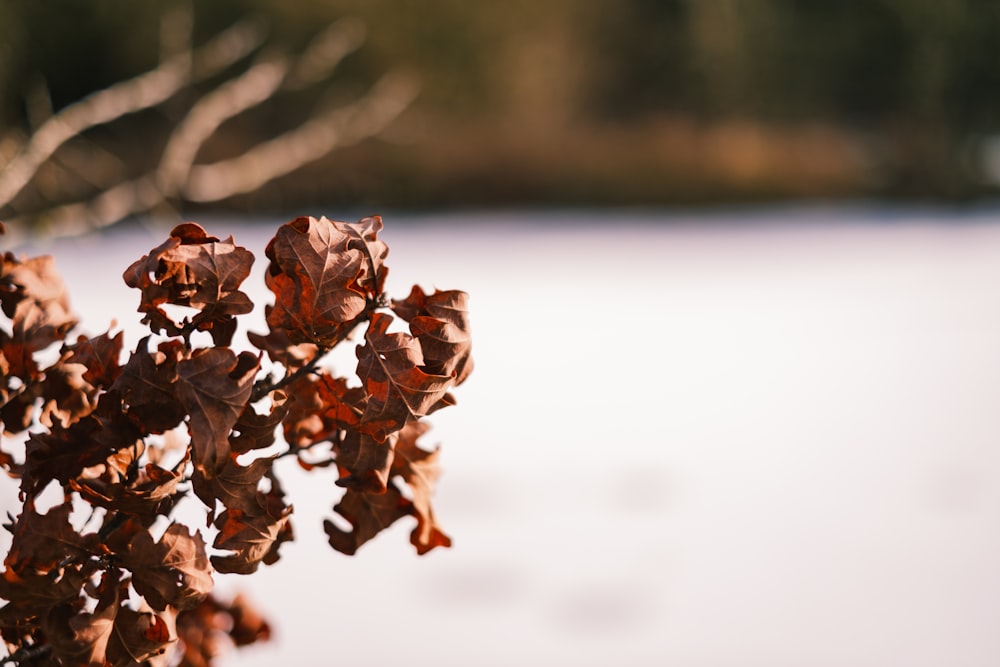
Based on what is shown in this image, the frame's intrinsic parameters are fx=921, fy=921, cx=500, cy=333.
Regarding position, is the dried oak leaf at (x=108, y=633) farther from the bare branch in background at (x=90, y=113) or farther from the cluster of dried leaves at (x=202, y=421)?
the bare branch in background at (x=90, y=113)

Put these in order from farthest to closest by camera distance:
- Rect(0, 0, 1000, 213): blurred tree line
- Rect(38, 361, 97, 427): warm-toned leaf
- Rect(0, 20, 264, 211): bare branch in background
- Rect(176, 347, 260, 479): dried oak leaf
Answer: Rect(0, 0, 1000, 213): blurred tree line → Rect(0, 20, 264, 211): bare branch in background → Rect(38, 361, 97, 427): warm-toned leaf → Rect(176, 347, 260, 479): dried oak leaf

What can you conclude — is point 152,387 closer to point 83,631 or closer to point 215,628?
point 83,631

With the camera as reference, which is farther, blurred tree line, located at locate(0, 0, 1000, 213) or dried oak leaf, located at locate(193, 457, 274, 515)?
blurred tree line, located at locate(0, 0, 1000, 213)

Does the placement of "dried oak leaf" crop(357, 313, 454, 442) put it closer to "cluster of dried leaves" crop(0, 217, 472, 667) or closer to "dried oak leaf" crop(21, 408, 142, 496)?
"cluster of dried leaves" crop(0, 217, 472, 667)

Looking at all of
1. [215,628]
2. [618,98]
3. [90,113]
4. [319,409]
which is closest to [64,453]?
[319,409]

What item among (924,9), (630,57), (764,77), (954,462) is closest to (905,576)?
(954,462)

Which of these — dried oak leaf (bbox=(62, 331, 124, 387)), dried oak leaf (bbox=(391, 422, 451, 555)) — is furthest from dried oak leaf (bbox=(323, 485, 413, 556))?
dried oak leaf (bbox=(62, 331, 124, 387))
